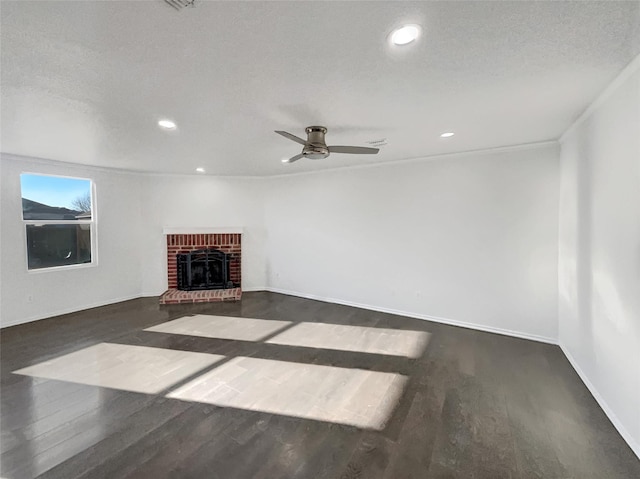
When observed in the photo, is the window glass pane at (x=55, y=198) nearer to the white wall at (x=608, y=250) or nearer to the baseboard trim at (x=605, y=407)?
the white wall at (x=608, y=250)

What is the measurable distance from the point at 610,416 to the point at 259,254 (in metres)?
5.68

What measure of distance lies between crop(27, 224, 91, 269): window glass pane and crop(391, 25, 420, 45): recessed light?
5.80 meters

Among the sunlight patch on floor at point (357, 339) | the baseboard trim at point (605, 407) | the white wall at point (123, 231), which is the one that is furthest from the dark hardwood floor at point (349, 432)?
the white wall at point (123, 231)

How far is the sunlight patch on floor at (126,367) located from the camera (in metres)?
2.68

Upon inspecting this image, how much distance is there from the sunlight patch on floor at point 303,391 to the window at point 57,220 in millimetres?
3941

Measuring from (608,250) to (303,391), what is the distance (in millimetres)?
2841

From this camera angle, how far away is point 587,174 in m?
2.66

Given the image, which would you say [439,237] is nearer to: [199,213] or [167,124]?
[167,124]

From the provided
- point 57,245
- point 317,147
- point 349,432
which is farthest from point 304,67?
point 57,245

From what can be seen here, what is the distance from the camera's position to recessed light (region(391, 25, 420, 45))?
1.42 m

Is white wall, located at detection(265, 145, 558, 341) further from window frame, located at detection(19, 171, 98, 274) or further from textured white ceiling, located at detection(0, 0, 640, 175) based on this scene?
window frame, located at detection(19, 171, 98, 274)

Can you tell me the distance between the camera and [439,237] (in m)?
4.26

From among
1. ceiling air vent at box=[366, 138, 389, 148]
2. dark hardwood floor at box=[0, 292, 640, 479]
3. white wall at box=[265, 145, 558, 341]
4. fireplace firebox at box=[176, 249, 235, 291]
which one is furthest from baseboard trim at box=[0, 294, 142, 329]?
ceiling air vent at box=[366, 138, 389, 148]

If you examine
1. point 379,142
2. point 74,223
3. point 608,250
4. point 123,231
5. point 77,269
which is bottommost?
point 77,269
